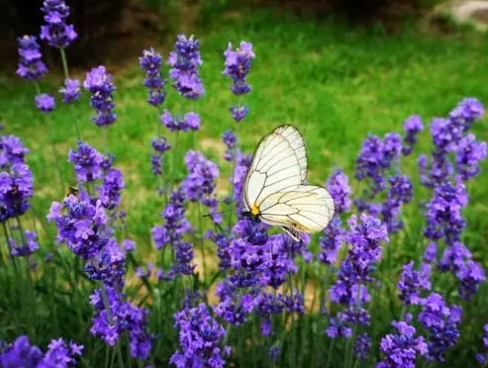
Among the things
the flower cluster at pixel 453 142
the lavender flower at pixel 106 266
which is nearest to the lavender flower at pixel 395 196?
the flower cluster at pixel 453 142

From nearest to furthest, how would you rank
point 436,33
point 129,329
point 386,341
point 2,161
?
point 386,341 < point 129,329 < point 2,161 < point 436,33

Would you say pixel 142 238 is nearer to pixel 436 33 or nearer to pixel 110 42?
pixel 110 42

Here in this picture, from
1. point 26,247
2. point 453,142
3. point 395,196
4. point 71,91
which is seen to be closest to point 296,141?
point 395,196

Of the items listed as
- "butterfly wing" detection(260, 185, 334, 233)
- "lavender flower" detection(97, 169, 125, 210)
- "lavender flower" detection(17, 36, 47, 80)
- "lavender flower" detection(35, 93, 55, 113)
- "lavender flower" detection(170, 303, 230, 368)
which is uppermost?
"lavender flower" detection(17, 36, 47, 80)

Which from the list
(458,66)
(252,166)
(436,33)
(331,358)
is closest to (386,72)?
(458,66)

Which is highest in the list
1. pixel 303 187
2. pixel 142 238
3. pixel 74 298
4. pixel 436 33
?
pixel 436 33

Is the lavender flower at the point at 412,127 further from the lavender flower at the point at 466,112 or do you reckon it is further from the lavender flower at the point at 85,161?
the lavender flower at the point at 85,161

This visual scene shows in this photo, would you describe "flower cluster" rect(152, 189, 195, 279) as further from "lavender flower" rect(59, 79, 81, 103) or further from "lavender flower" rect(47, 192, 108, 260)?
"lavender flower" rect(47, 192, 108, 260)

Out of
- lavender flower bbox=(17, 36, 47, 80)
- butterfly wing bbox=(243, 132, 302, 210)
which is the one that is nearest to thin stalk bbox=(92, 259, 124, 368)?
butterfly wing bbox=(243, 132, 302, 210)
